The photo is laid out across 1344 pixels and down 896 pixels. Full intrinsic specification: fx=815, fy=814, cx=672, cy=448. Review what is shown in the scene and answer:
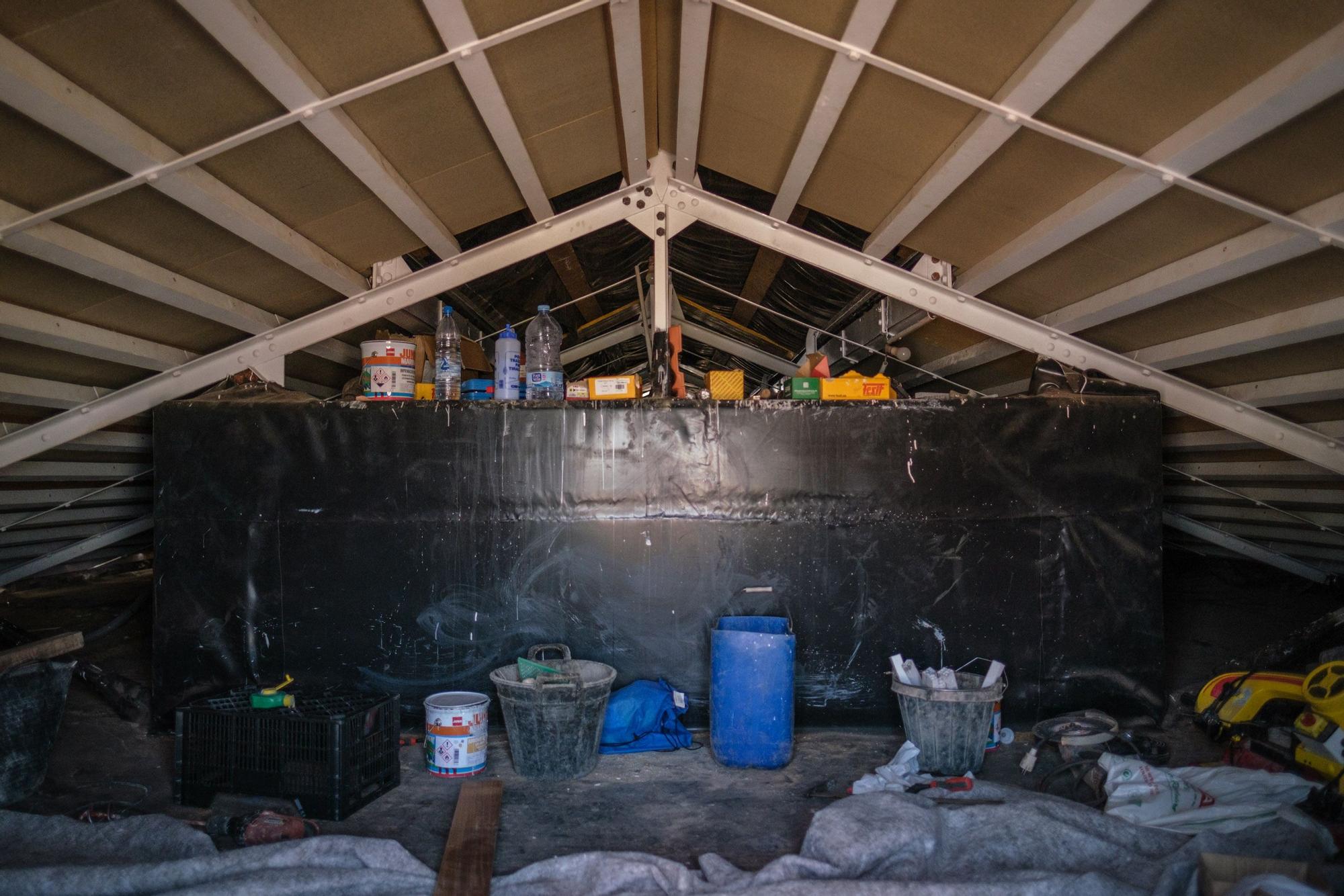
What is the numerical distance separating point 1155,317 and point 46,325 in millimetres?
3810

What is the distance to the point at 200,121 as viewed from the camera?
2.14 meters

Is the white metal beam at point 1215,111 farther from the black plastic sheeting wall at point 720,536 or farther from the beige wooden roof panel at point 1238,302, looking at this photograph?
the black plastic sheeting wall at point 720,536

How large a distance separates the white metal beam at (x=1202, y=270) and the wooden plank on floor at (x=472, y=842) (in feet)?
8.88

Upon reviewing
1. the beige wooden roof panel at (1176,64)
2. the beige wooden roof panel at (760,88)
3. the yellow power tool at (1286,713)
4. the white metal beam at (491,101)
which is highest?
the beige wooden roof panel at (760,88)

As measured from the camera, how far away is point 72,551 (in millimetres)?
4684

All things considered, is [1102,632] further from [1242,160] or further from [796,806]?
A: [1242,160]

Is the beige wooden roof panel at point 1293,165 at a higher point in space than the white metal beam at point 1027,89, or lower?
lower

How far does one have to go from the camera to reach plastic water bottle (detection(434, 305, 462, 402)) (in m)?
3.52

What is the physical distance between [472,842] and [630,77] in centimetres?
243

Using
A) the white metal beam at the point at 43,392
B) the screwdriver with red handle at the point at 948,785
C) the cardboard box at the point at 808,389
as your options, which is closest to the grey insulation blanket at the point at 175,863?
the white metal beam at the point at 43,392

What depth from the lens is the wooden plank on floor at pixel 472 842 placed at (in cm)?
207

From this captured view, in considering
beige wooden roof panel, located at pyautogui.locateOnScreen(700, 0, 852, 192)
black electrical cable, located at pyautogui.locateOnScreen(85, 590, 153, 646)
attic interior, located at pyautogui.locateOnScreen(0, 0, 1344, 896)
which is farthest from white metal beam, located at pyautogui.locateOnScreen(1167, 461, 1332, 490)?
black electrical cable, located at pyautogui.locateOnScreen(85, 590, 153, 646)

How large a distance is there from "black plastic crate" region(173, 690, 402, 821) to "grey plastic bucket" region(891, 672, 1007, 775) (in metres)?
1.91

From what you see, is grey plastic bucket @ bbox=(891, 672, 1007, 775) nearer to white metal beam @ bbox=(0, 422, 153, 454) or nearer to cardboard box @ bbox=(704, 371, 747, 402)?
cardboard box @ bbox=(704, 371, 747, 402)
